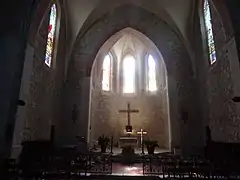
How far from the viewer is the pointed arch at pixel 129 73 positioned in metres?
19.3

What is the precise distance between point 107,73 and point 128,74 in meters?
1.89

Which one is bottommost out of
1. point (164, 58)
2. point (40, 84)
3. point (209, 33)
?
point (40, 84)

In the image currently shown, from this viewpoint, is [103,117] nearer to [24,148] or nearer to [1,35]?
[24,148]

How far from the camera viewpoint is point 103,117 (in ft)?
57.8

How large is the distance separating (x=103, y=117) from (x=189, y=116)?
6.94 metres

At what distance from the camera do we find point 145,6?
14.7 metres

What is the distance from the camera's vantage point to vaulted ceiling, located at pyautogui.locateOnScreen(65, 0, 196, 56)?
13570 millimetres

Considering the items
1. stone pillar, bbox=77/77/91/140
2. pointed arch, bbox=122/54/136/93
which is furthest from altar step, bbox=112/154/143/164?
pointed arch, bbox=122/54/136/93

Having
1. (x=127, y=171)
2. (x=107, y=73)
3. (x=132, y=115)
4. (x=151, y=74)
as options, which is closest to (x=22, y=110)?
(x=127, y=171)

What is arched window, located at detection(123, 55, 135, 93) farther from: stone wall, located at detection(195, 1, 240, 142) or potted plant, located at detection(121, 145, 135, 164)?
potted plant, located at detection(121, 145, 135, 164)

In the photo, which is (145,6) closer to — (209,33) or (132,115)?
(209,33)

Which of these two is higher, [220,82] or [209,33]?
[209,33]

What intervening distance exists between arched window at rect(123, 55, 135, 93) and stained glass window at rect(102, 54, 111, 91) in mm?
1379

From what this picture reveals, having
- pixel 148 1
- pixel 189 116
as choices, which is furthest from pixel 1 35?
pixel 189 116
